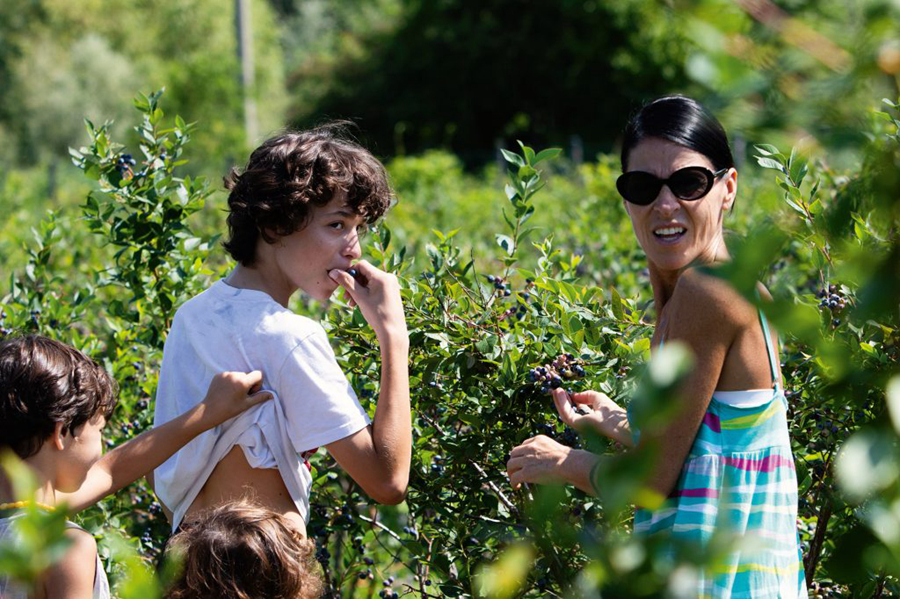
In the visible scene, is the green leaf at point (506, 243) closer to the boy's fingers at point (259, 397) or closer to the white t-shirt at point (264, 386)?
the white t-shirt at point (264, 386)

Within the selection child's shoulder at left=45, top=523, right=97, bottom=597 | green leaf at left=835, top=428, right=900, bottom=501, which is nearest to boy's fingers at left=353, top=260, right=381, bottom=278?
child's shoulder at left=45, top=523, right=97, bottom=597

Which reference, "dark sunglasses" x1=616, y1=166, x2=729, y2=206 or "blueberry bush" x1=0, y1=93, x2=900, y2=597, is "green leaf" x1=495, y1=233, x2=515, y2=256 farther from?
"dark sunglasses" x1=616, y1=166, x2=729, y2=206

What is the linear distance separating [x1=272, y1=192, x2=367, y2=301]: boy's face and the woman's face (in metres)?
0.62

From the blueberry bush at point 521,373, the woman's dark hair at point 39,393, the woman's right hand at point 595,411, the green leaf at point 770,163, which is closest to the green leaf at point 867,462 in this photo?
the blueberry bush at point 521,373

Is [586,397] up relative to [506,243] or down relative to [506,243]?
down

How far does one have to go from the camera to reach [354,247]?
87.4 inches

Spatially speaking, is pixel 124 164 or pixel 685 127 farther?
pixel 124 164

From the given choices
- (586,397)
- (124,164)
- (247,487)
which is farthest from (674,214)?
(124,164)

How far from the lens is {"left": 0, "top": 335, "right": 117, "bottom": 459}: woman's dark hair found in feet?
6.46

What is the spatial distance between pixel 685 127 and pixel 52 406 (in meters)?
1.34

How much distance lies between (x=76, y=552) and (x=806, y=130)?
1.58 m

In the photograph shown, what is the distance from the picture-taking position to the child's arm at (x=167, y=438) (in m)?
1.95

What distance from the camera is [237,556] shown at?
75.9 inches

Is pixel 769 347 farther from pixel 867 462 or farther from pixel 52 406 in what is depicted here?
pixel 52 406
